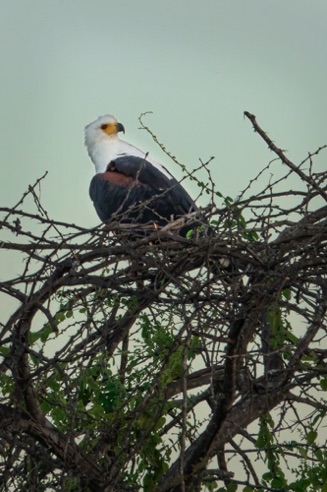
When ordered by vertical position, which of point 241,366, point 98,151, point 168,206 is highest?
point 98,151

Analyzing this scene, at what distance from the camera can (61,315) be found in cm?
281

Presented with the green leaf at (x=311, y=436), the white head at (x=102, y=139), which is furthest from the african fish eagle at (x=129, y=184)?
the green leaf at (x=311, y=436)

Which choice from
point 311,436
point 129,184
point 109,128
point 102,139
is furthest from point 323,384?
point 109,128

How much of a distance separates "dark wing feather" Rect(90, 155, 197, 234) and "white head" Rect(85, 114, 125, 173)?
0.21 metres

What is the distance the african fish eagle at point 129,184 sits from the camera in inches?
157

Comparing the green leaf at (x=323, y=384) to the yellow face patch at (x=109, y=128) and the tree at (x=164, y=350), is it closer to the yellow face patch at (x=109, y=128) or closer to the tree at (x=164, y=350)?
the tree at (x=164, y=350)

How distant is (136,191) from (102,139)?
0.81 metres

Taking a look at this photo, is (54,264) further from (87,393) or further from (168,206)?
(168,206)

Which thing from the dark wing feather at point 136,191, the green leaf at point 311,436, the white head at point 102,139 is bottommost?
the green leaf at point 311,436

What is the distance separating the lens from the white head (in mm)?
4641

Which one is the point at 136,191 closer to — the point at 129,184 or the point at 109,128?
the point at 129,184

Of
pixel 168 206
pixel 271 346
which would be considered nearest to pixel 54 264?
pixel 271 346

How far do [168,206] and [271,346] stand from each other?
1.38m

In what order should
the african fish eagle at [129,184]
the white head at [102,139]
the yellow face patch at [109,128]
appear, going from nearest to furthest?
the african fish eagle at [129,184] < the white head at [102,139] < the yellow face patch at [109,128]
